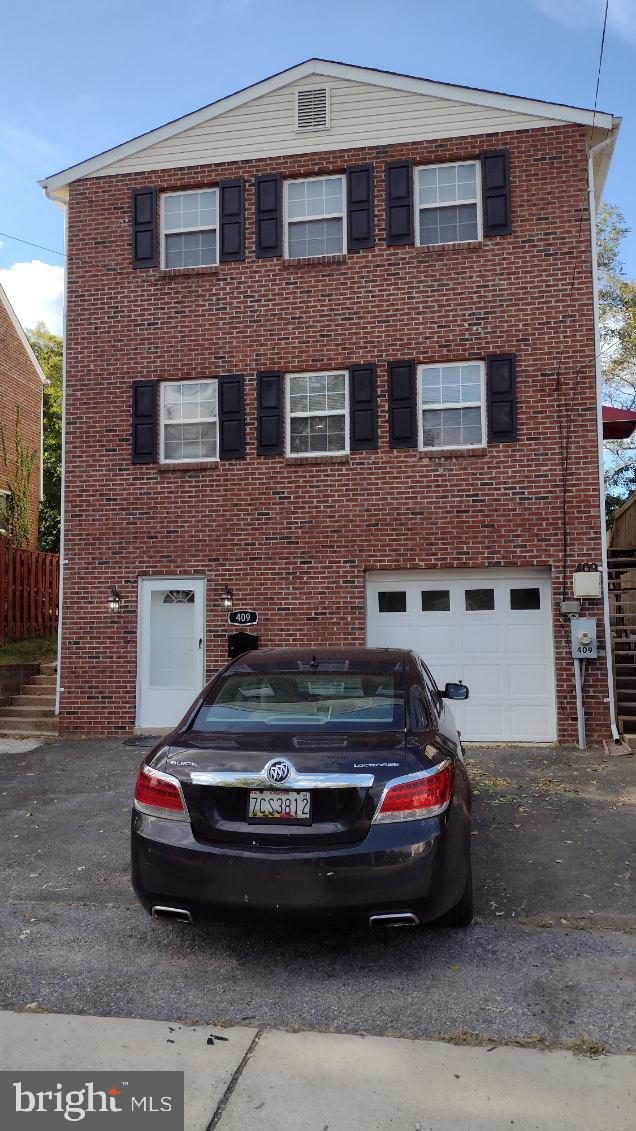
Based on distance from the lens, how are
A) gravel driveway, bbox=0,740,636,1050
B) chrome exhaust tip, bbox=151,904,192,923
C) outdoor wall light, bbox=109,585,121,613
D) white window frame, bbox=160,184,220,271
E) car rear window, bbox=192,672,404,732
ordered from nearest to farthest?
gravel driveway, bbox=0,740,636,1050, chrome exhaust tip, bbox=151,904,192,923, car rear window, bbox=192,672,404,732, outdoor wall light, bbox=109,585,121,613, white window frame, bbox=160,184,220,271

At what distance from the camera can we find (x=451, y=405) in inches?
429

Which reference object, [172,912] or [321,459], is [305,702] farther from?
[321,459]

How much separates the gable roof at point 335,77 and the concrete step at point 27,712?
784 centimetres

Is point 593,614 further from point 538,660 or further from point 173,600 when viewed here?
point 173,600

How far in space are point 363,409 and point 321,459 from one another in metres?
0.89

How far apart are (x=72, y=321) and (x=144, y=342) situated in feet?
4.04

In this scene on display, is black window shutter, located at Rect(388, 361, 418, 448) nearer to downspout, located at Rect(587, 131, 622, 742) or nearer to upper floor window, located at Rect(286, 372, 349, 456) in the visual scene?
upper floor window, located at Rect(286, 372, 349, 456)

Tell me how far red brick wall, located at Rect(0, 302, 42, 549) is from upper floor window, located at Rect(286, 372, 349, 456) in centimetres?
1044

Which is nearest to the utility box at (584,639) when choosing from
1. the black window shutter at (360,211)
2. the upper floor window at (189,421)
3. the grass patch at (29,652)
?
the upper floor window at (189,421)

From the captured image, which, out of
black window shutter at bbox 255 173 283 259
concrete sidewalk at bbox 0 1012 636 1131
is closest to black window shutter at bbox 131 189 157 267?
black window shutter at bbox 255 173 283 259

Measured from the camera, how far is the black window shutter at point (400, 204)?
11.1 m

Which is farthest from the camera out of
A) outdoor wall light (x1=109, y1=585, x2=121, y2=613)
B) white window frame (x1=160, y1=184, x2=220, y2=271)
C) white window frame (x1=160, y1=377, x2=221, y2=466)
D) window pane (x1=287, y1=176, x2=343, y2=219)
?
white window frame (x1=160, y1=184, x2=220, y2=271)

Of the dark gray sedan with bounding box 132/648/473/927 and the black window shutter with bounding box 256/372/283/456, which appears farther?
the black window shutter with bounding box 256/372/283/456

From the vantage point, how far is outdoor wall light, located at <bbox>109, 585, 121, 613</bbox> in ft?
36.8
